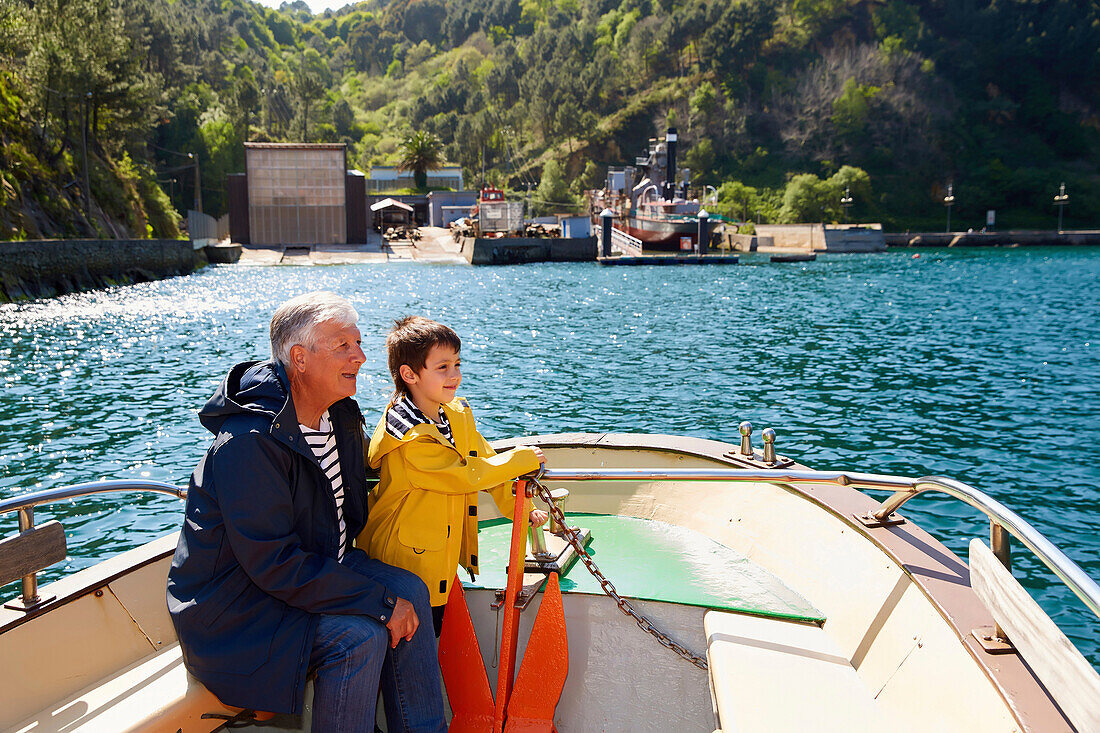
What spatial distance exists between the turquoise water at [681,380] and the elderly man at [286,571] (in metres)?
6.17

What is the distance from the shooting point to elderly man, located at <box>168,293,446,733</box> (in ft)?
7.55

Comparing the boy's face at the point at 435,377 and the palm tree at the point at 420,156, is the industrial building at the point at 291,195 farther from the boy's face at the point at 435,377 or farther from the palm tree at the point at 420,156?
the boy's face at the point at 435,377

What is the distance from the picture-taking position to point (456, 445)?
2.95 m

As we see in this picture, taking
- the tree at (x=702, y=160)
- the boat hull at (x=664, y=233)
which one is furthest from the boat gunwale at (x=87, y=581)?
the tree at (x=702, y=160)

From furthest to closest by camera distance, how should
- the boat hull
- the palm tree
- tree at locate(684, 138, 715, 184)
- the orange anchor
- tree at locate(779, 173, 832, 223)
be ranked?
1. tree at locate(684, 138, 715, 184)
2. the palm tree
3. tree at locate(779, 173, 832, 223)
4. the boat hull
5. the orange anchor

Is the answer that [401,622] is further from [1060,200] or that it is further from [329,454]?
[1060,200]

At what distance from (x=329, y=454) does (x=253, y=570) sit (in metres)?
0.49

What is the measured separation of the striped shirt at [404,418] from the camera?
2.76 meters

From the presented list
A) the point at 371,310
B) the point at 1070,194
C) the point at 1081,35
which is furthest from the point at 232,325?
the point at 1081,35

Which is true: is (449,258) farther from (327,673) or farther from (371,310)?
(327,673)

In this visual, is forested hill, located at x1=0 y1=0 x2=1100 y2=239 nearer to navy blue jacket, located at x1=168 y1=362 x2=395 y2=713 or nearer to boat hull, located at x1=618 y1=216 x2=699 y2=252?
boat hull, located at x1=618 y1=216 x2=699 y2=252

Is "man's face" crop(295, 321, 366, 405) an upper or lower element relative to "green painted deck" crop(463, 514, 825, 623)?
upper

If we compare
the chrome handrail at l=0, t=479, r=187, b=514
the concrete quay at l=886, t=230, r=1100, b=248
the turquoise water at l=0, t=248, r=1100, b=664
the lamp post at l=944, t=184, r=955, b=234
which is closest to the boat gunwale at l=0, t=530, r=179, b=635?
the chrome handrail at l=0, t=479, r=187, b=514

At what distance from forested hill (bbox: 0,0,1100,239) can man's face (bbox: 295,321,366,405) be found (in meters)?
39.8
